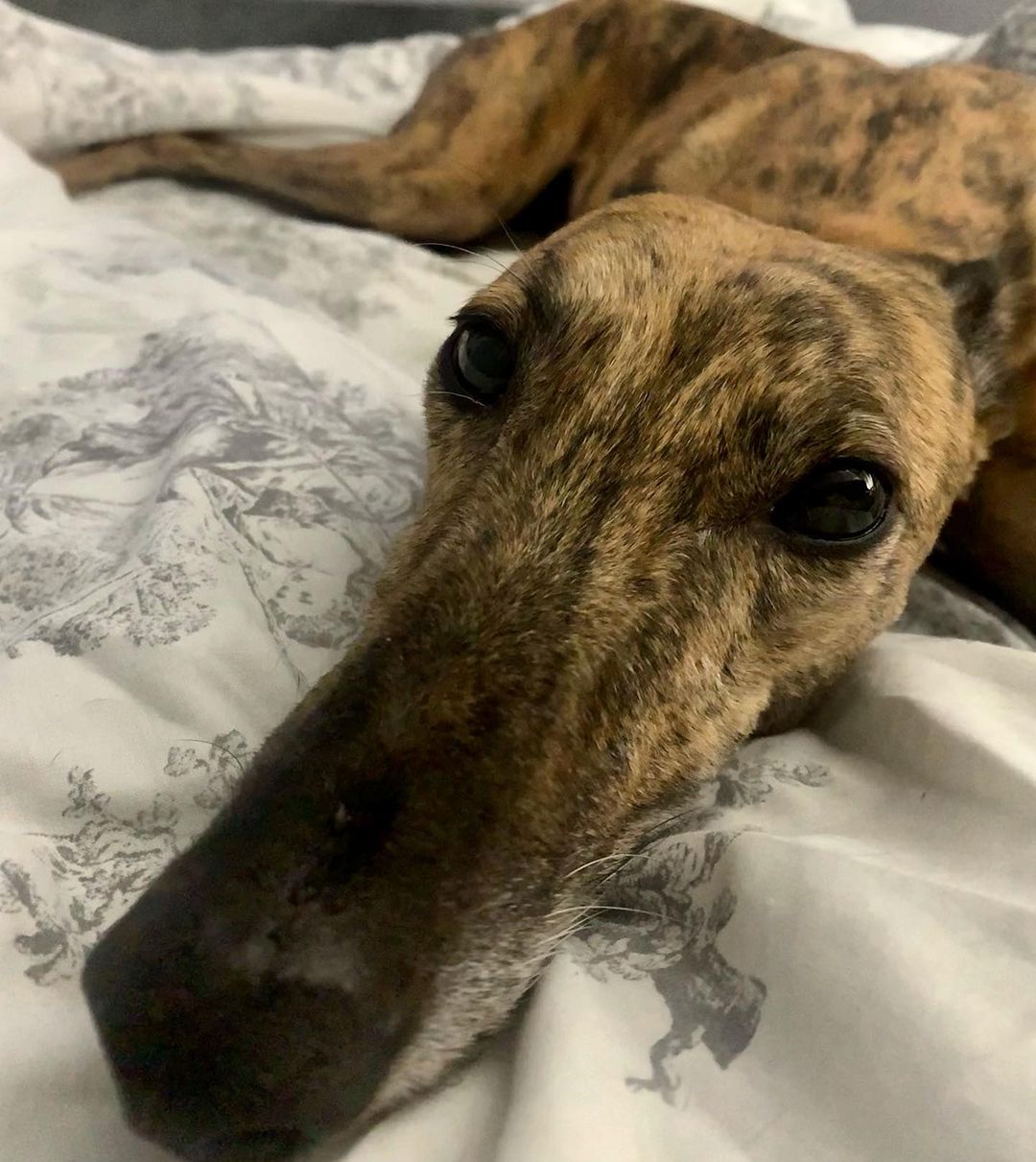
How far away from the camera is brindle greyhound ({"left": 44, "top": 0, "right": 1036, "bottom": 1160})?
0.77 m

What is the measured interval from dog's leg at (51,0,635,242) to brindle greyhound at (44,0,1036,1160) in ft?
3.37

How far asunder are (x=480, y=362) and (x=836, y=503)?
0.50m

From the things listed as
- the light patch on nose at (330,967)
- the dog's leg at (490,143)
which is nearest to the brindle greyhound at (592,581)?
the light patch on nose at (330,967)

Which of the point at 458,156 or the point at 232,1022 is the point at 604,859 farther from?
the point at 458,156

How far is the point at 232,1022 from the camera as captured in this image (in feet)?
2.41

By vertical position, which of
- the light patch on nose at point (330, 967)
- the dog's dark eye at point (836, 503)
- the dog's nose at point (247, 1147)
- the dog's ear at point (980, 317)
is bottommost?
the dog's nose at point (247, 1147)

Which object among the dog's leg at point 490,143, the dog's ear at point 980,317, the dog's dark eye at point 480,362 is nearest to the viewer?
the dog's dark eye at point 480,362

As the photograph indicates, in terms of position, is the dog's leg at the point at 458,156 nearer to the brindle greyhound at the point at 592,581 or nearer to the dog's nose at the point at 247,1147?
the brindle greyhound at the point at 592,581

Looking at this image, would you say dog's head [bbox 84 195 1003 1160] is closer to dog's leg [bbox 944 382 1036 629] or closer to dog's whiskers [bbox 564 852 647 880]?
dog's whiskers [bbox 564 852 647 880]

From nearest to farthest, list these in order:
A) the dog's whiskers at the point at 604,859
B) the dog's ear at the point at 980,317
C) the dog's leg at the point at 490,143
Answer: the dog's whiskers at the point at 604,859
the dog's ear at the point at 980,317
the dog's leg at the point at 490,143

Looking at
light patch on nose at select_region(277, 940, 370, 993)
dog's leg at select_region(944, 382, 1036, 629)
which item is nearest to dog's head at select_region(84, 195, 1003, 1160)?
light patch on nose at select_region(277, 940, 370, 993)

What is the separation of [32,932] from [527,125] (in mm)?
2543

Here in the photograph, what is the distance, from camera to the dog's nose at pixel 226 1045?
0.72 meters

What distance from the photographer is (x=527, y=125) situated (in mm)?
2791
